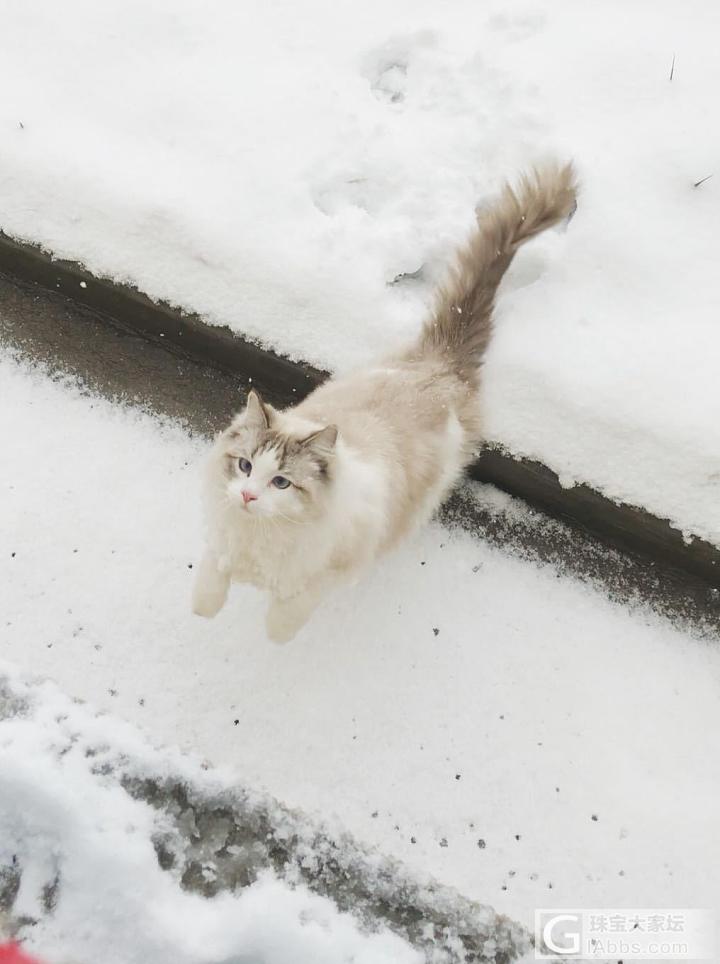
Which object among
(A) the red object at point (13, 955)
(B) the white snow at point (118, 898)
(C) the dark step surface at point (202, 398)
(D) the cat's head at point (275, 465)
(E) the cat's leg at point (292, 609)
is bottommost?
(A) the red object at point (13, 955)

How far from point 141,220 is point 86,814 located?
231 cm

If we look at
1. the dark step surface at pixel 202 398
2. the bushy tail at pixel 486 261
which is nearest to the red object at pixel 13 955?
the dark step surface at pixel 202 398

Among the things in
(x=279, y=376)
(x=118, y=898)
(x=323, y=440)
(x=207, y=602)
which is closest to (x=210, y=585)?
(x=207, y=602)

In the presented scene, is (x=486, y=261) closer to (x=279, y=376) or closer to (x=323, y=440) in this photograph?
(x=279, y=376)

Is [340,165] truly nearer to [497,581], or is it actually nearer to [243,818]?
[497,581]

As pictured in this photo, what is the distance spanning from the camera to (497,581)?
2902mm

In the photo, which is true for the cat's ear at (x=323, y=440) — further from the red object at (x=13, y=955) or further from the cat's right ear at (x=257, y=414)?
the red object at (x=13, y=955)

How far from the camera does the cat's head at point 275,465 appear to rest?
1.77 metres

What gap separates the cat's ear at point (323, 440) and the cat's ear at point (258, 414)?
0.13m

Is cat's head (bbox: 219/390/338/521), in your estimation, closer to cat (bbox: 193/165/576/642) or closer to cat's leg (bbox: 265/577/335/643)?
cat (bbox: 193/165/576/642)

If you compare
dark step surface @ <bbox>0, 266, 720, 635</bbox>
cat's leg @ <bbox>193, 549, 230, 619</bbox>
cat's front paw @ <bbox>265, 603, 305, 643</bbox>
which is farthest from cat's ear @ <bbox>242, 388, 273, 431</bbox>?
dark step surface @ <bbox>0, 266, 720, 635</bbox>

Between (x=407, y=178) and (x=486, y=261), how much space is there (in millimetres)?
639

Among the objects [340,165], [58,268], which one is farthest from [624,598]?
[58,268]

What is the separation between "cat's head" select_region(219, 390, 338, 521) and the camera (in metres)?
1.77
